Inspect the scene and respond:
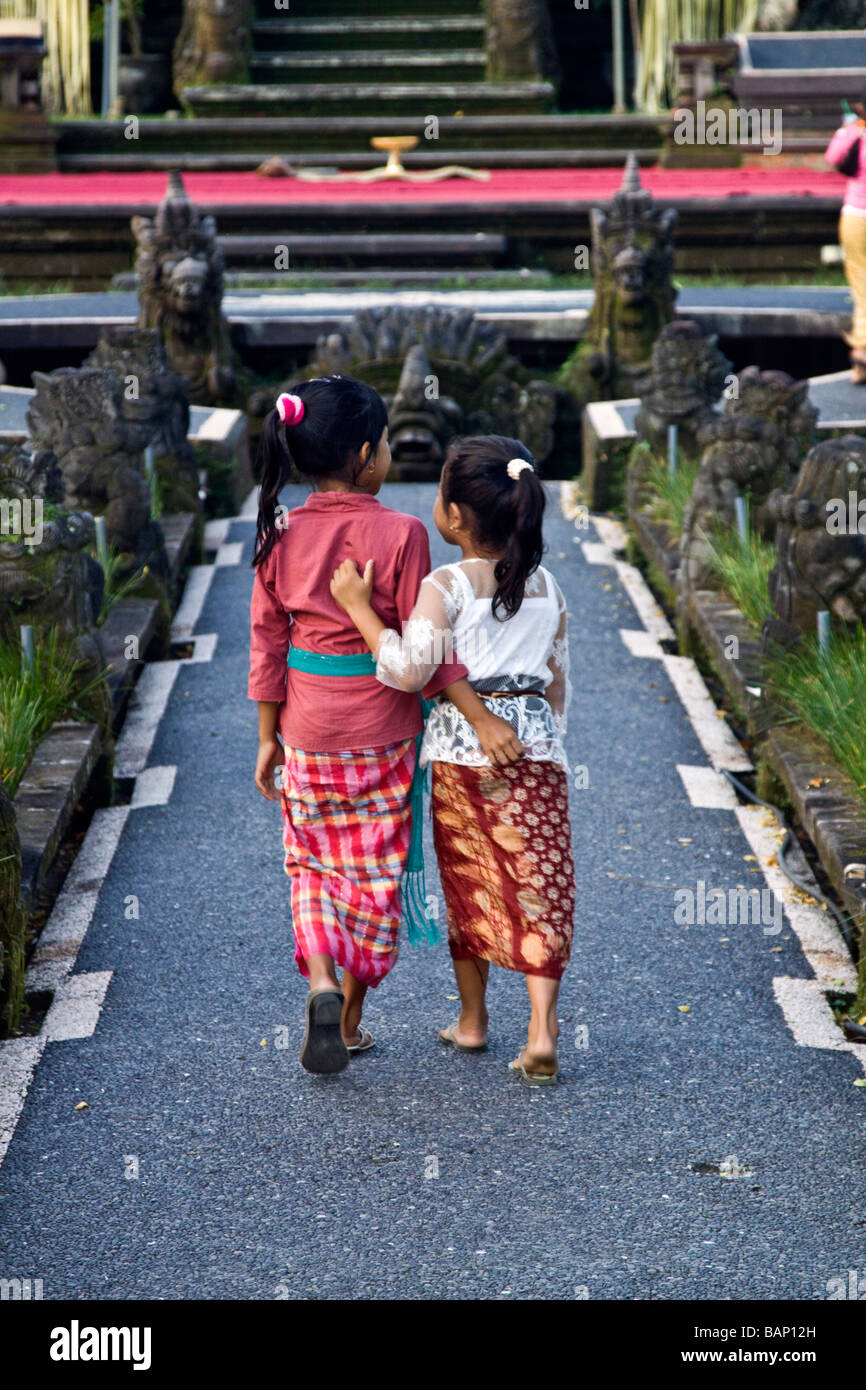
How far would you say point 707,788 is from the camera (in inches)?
237

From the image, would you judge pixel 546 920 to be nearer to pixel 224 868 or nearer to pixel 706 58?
pixel 224 868

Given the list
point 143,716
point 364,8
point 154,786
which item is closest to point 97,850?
point 154,786

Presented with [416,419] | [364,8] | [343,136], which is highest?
[364,8]

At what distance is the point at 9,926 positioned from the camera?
413cm

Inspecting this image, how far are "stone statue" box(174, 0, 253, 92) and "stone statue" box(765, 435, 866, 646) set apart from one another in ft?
58.7

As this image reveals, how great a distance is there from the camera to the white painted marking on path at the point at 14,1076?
371cm

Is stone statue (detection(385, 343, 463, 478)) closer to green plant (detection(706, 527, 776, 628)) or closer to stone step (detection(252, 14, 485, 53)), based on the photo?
green plant (detection(706, 527, 776, 628))

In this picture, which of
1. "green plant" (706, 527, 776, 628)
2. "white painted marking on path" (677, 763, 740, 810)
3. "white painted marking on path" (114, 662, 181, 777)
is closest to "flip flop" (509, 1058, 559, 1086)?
"white painted marking on path" (677, 763, 740, 810)

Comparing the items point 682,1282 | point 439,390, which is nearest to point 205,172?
point 439,390

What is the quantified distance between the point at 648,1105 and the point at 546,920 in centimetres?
48

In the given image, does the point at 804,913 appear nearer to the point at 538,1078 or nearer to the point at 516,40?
the point at 538,1078

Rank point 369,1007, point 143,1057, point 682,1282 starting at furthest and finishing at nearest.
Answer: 1. point 369,1007
2. point 143,1057
3. point 682,1282

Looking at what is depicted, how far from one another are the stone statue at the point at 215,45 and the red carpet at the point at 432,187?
2.73m

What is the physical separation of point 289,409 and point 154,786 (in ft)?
9.08
